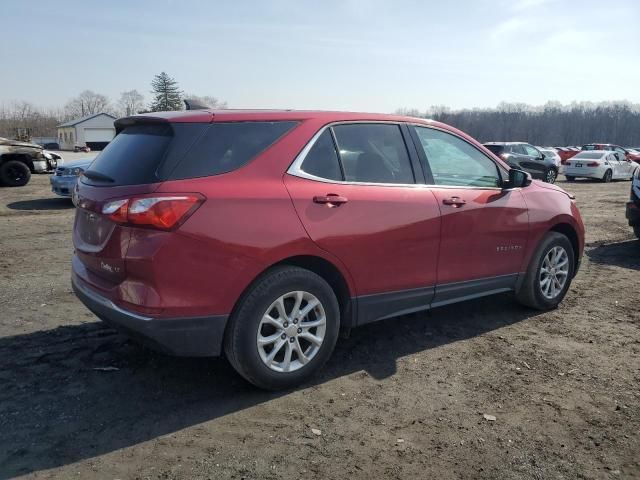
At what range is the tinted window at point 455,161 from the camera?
4.51 meters

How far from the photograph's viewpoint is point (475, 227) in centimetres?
460

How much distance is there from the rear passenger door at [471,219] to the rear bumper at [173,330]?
1930 mm

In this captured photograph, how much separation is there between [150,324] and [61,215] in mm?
9642

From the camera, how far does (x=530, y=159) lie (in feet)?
76.0

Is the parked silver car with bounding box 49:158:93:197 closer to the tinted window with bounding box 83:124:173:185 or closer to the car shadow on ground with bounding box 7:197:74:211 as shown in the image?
the car shadow on ground with bounding box 7:197:74:211

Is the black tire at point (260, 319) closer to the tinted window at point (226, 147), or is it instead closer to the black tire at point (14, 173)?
the tinted window at point (226, 147)

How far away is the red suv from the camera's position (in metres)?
3.20

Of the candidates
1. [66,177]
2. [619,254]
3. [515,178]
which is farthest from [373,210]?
[66,177]

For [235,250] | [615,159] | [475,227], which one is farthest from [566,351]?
[615,159]

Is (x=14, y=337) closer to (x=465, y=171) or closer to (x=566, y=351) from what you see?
(x=465, y=171)

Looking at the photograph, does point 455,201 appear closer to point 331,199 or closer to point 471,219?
point 471,219

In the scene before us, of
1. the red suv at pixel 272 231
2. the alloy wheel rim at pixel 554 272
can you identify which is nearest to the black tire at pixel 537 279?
the alloy wheel rim at pixel 554 272

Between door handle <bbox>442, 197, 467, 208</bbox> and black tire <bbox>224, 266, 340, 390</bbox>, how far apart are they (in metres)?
1.29

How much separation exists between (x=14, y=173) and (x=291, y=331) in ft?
54.0
